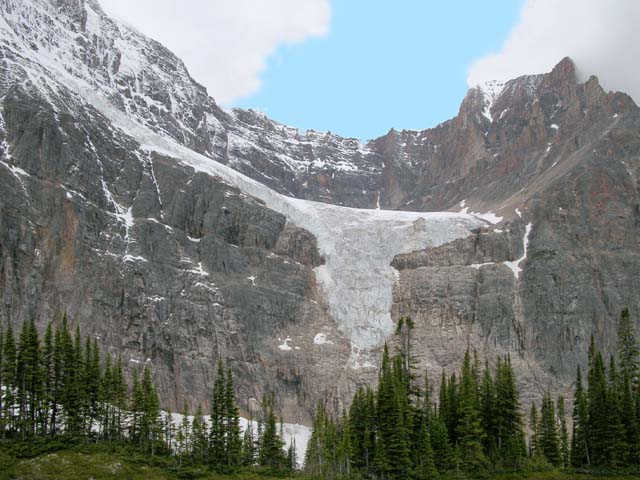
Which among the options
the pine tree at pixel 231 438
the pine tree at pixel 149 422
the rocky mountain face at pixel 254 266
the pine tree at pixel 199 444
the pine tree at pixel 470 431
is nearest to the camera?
the pine tree at pixel 470 431

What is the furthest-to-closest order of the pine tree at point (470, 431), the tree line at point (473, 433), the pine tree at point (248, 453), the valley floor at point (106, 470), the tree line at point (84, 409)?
1. the pine tree at point (248, 453)
2. the pine tree at point (470, 431)
3. the tree line at point (84, 409)
4. the tree line at point (473, 433)
5. the valley floor at point (106, 470)

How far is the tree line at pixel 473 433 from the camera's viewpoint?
9881 centimetres

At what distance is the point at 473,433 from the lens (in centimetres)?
10412

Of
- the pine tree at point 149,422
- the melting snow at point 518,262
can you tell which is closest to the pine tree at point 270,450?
the pine tree at point 149,422

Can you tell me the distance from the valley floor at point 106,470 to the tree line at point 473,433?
424cm

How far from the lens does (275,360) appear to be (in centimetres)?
16262

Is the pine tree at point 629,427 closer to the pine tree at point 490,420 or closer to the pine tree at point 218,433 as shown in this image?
the pine tree at point 490,420

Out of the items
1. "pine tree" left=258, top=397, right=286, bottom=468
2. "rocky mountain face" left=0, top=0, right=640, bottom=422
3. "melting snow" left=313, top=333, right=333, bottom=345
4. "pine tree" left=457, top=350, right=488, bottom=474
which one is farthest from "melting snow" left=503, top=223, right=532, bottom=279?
"pine tree" left=258, top=397, right=286, bottom=468

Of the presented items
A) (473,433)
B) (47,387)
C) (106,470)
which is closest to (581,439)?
(473,433)

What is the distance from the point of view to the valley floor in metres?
87.2

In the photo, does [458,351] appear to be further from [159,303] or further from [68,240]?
[68,240]

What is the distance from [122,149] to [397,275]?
62.3m

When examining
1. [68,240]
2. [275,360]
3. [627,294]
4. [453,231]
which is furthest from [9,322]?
[627,294]

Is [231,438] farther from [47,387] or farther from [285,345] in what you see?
[285,345]
